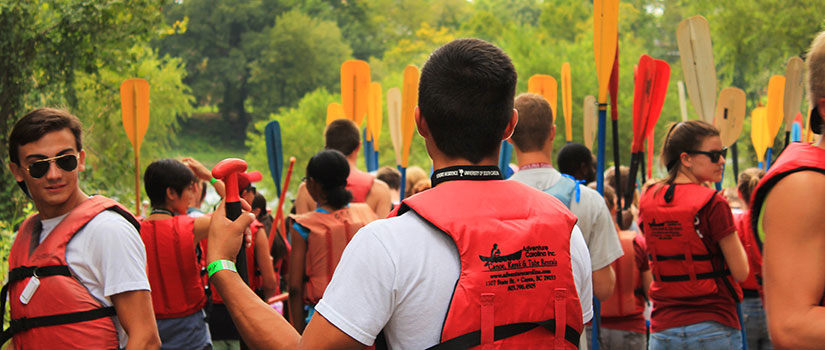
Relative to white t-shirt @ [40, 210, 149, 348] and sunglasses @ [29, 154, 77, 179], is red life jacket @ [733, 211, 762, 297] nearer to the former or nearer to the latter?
white t-shirt @ [40, 210, 149, 348]

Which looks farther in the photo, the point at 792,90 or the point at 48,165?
the point at 792,90

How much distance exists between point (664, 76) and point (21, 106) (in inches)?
257

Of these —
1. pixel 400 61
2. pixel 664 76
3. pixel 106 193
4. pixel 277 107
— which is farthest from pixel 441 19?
pixel 664 76

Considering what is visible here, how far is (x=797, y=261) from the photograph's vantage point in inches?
62.1

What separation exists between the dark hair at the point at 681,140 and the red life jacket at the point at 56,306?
8.87 ft

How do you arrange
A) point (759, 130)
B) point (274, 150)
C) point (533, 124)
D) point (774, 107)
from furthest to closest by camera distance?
point (759, 130), point (774, 107), point (274, 150), point (533, 124)

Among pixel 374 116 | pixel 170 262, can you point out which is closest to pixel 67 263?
pixel 170 262

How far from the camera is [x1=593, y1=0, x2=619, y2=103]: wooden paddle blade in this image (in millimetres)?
3941

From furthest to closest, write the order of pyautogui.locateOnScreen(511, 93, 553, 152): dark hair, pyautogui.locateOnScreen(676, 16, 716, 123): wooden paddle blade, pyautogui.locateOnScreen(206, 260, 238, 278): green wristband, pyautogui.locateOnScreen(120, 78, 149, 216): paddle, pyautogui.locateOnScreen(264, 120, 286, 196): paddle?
pyautogui.locateOnScreen(120, 78, 149, 216): paddle → pyautogui.locateOnScreen(264, 120, 286, 196): paddle → pyautogui.locateOnScreen(676, 16, 716, 123): wooden paddle blade → pyautogui.locateOnScreen(511, 93, 553, 152): dark hair → pyautogui.locateOnScreen(206, 260, 238, 278): green wristband

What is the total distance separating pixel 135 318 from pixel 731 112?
5.17 meters

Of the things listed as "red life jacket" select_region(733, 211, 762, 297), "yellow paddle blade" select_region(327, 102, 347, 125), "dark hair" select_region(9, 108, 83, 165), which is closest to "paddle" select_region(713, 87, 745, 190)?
"red life jacket" select_region(733, 211, 762, 297)

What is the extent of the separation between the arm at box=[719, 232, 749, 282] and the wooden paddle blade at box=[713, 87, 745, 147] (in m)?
2.71

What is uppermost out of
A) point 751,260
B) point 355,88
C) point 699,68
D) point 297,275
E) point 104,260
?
point 699,68

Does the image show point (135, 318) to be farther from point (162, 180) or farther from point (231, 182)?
point (162, 180)
